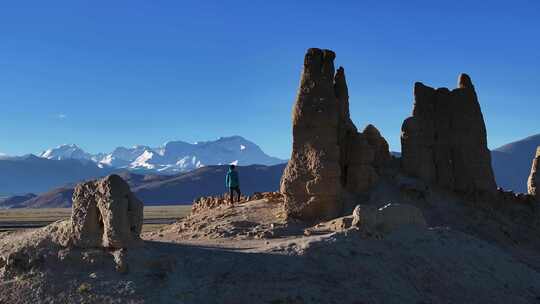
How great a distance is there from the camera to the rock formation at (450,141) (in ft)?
89.6

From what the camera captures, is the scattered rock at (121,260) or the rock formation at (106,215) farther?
the rock formation at (106,215)

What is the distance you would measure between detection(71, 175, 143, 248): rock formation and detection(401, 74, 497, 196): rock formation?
14.3 metres

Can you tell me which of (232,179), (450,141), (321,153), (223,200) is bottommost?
(223,200)

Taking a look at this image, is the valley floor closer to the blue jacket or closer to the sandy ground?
the blue jacket

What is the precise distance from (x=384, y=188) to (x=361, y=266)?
28.0 ft

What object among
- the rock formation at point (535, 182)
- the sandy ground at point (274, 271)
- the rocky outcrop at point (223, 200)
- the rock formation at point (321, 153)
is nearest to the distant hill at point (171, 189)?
the rocky outcrop at point (223, 200)

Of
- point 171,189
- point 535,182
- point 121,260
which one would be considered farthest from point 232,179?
point 171,189

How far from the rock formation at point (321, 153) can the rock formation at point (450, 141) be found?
333 cm

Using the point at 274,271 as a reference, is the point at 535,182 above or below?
above

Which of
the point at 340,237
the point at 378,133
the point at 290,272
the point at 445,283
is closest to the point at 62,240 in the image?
the point at 290,272

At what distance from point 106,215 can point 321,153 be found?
918 cm

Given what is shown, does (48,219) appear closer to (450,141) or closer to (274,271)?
(450,141)

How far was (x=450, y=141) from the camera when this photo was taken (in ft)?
92.6

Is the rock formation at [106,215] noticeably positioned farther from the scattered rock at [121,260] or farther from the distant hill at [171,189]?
the distant hill at [171,189]
